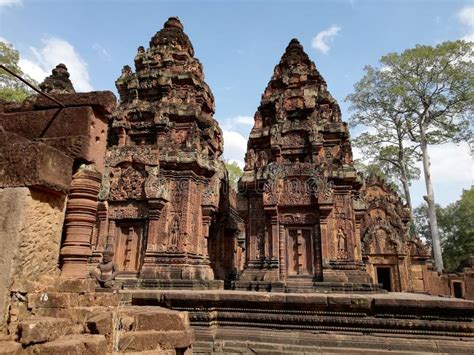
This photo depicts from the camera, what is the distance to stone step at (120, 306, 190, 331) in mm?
3680

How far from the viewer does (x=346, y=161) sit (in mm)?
9977

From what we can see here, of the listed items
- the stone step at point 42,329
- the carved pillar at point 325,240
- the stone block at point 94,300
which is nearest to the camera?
the stone step at point 42,329

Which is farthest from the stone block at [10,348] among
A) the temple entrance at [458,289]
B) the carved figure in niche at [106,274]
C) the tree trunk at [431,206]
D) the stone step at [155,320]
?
the temple entrance at [458,289]

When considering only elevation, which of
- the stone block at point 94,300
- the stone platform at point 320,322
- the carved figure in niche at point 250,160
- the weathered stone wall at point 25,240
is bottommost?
the stone platform at point 320,322

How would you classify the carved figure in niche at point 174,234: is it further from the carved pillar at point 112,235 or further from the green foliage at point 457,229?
the green foliage at point 457,229

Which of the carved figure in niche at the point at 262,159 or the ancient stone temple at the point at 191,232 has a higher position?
the carved figure in niche at the point at 262,159

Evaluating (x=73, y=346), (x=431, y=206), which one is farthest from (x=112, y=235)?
(x=431, y=206)

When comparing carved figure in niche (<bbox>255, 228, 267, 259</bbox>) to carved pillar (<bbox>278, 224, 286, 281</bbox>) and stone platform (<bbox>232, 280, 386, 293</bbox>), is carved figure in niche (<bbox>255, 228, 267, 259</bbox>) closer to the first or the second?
carved pillar (<bbox>278, 224, 286, 281</bbox>)

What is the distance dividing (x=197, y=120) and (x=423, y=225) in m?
37.2

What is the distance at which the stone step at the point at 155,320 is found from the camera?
12.1 feet

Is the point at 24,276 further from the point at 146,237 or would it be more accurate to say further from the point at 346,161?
the point at 346,161


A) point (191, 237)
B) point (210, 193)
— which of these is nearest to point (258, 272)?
point (191, 237)

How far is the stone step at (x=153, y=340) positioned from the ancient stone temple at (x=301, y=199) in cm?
484

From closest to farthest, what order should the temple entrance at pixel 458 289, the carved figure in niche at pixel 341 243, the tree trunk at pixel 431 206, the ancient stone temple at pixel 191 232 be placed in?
the ancient stone temple at pixel 191 232, the carved figure in niche at pixel 341 243, the temple entrance at pixel 458 289, the tree trunk at pixel 431 206
